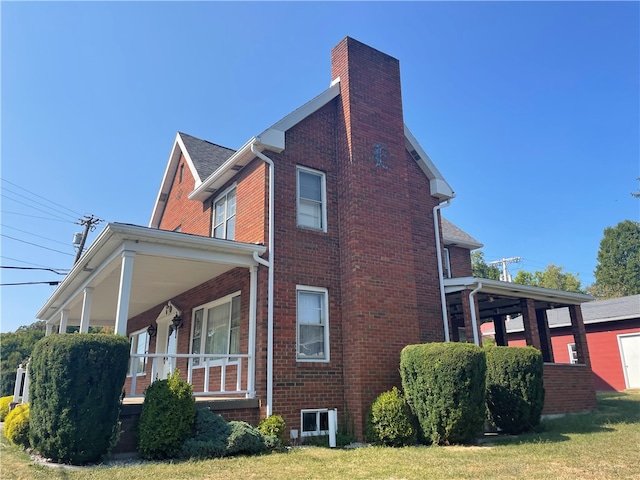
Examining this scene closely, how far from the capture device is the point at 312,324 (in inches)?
410

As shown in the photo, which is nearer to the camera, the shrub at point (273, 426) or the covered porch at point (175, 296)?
the shrub at point (273, 426)

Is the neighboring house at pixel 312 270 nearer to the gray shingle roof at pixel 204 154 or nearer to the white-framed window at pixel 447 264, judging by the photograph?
the gray shingle roof at pixel 204 154

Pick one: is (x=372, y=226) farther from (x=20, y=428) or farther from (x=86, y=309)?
(x=20, y=428)

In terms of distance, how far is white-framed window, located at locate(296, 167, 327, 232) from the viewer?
1118 centimetres

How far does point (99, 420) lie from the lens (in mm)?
6965

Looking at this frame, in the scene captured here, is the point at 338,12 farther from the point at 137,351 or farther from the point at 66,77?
the point at 137,351

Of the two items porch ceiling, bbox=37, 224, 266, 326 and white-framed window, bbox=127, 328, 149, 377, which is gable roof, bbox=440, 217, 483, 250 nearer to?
porch ceiling, bbox=37, 224, 266, 326

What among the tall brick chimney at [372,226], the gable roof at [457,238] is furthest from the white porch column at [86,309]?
the gable roof at [457,238]

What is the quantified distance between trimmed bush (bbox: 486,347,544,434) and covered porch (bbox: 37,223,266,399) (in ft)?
17.0

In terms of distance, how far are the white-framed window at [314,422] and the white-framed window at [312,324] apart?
1.05 metres

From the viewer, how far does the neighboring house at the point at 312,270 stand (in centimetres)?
962

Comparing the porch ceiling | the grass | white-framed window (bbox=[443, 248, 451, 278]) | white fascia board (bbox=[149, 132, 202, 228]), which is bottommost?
the grass

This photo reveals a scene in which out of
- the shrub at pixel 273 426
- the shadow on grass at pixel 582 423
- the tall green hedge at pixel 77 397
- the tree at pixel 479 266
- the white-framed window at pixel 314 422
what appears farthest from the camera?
the tree at pixel 479 266

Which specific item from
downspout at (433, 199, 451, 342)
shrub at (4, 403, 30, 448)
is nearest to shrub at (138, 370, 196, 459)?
shrub at (4, 403, 30, 448)
